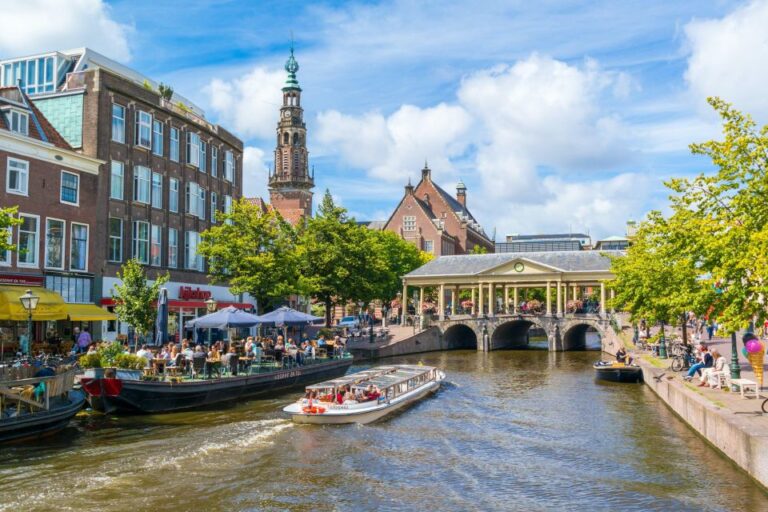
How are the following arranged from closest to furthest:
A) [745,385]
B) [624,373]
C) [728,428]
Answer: [728,428] → [745,385] → [624,373]

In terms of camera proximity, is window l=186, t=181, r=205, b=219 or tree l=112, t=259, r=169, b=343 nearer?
tree l=112, t=259, r=169, b=343

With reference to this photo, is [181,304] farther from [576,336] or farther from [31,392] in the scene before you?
[576,336]

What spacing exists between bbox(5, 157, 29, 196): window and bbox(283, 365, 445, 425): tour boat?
766 inches

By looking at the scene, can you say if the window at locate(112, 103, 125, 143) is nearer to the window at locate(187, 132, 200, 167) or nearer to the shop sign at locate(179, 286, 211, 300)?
the window at locate(187, 132, 200, 167)

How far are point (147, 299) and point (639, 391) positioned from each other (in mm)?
25121

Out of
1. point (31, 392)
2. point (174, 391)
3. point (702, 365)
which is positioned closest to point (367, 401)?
point (174, 391)

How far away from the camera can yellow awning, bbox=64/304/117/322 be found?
3703cm

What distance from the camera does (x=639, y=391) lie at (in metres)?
37.0

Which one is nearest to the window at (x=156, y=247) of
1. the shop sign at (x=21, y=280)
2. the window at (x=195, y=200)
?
the window at (x=195, y=200)

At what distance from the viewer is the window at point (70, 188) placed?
39.0 m

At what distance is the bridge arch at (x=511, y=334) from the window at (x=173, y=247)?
118 feet

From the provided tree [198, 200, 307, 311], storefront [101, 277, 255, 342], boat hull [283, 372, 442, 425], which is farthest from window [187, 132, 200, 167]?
boat hull [283, 372, 442, 425]

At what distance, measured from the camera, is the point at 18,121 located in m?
37.1

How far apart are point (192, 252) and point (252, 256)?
322 inches
